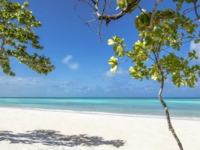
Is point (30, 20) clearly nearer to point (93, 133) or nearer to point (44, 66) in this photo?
point (44, 66)

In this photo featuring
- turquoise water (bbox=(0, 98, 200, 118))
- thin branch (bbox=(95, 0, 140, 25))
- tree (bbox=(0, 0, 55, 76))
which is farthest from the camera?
turquoise water (bbox=(0, 98, 200, 118))

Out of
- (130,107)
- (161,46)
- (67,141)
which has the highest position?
(161,46)

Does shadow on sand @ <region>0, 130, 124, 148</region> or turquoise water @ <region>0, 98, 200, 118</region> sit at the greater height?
shadow on sand @ <region>0, 130, 124, 148</region>

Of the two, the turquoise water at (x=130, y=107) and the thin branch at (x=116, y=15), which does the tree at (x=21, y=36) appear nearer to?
the thin branch at (x=116, y=15)

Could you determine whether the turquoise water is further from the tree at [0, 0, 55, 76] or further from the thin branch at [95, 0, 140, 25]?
the thin branch at [95, 0, 140, 25]

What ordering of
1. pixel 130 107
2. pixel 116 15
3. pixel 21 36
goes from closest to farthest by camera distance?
pixel 116 15 → pixel 21 36 → pixel 130 107

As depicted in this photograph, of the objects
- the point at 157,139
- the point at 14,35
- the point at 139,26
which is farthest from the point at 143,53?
the point at 157,139

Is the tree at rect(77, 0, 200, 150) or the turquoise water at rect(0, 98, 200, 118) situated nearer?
the tree at rect(77, 0, 200, 150)

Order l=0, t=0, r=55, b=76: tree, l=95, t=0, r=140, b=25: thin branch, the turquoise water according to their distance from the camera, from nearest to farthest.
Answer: l=95, t=0, r=140, b=25: thin branch → l=0, t=0, r=55, b=76: tree → the turquoise water

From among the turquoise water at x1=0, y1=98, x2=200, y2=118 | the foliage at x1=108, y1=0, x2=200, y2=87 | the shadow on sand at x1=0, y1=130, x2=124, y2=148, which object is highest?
the foliage at x1=108, y1=0, x2=200, y2=87

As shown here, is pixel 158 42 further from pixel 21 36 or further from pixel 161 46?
pixel 21 36

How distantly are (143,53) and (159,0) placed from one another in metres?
0.79

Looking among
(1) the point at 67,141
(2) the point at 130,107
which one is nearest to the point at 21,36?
(1) the point at 67,141

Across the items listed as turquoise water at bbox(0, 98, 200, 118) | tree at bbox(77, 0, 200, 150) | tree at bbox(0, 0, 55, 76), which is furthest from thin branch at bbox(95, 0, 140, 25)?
turquoise water at bbox(0, 98, 200, 118)
